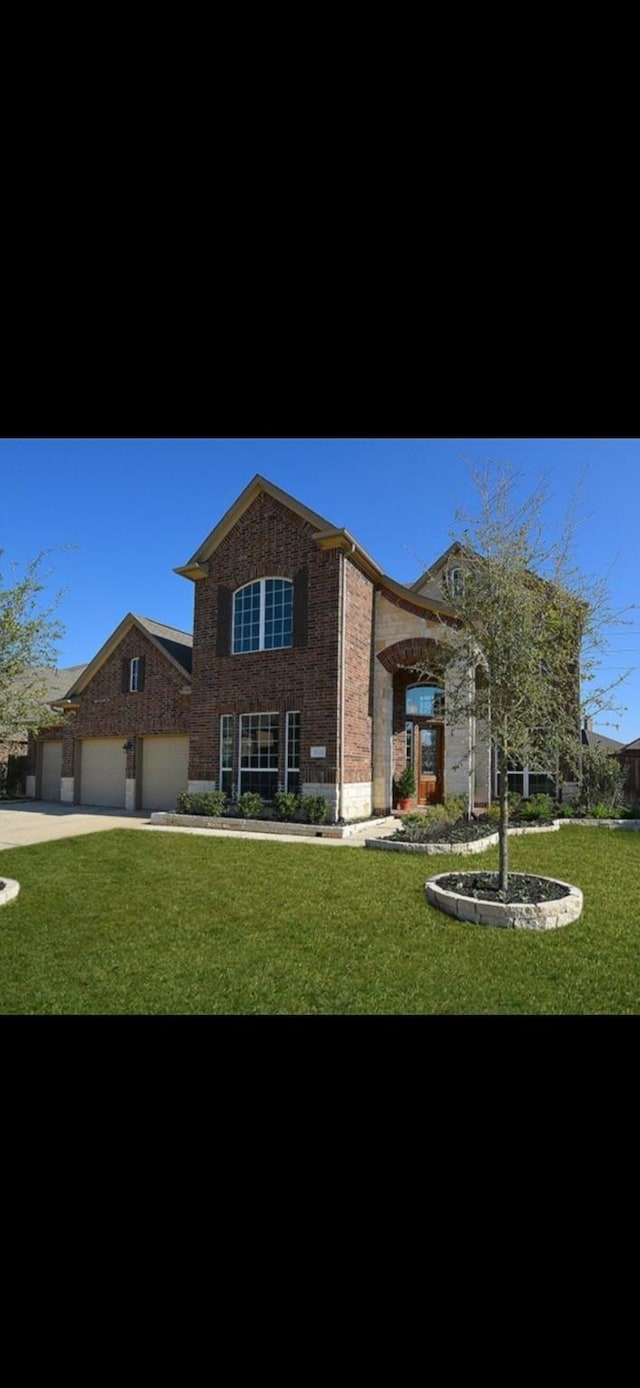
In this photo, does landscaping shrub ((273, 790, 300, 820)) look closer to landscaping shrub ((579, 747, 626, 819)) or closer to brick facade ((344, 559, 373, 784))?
brick facade ((344, 559, 373, 784))

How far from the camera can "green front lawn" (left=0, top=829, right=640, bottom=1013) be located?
3.40 meters

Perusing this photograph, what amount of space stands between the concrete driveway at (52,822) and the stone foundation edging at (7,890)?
8.59 ft

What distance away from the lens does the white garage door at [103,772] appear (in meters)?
14.5

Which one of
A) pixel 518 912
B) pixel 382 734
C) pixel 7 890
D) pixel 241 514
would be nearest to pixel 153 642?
pixel 241 514

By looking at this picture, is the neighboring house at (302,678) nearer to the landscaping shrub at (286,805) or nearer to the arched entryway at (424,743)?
the arched entryway at (424,743)

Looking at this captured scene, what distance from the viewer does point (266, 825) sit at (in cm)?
1000

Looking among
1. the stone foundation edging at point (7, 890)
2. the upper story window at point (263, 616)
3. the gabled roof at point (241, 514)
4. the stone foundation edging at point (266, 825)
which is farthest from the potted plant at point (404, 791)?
the stone foundation edging at point (7, 890)

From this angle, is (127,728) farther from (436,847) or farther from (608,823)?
(608,823)

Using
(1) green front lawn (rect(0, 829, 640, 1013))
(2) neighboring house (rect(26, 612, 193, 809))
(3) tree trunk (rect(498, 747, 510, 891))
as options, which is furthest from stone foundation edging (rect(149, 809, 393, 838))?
(3) tree trunk (rect(498, 747, 510, 891))
